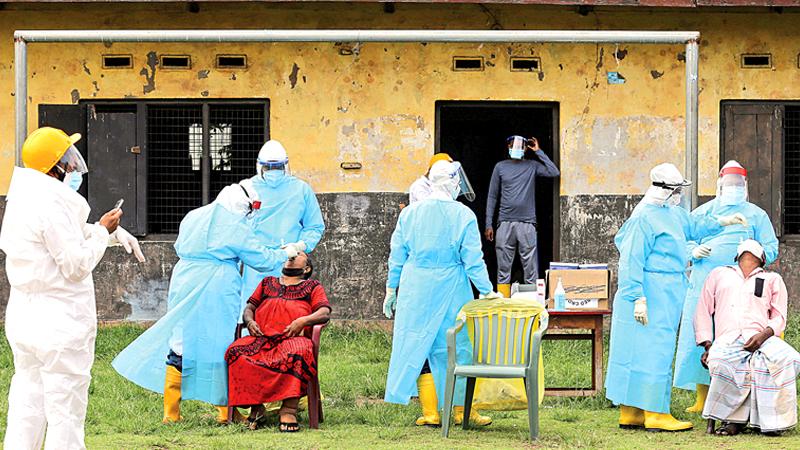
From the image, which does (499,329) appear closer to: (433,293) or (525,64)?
(433,293)

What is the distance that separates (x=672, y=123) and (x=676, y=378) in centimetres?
479

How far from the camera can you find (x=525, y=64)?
13.9 metres

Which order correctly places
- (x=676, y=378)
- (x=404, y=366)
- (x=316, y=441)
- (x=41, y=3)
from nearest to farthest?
1. (x=316, y=441)
2. (x=404, y=366)
3. (x=676, y=378)
4. (x=41, y=3)

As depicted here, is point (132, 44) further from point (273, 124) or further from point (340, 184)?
point (340, 184)

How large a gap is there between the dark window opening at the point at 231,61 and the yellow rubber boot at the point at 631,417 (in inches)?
251

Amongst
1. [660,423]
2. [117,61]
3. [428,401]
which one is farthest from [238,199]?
[117,61]

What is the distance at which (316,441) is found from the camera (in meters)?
8.40

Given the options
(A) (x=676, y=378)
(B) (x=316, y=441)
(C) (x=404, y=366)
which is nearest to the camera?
(B) (x=316, y=441)

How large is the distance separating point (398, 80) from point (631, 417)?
18.9 ft

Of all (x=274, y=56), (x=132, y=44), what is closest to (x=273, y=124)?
(x=274, y=56)

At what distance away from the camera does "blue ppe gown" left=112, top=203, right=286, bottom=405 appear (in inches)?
353

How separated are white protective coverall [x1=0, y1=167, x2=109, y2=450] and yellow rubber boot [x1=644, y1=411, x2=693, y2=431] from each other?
3900mm

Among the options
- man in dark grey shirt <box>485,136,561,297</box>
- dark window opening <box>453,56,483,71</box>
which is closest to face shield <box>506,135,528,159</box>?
man in dark grey shirt <box>485,136,561,297</box>

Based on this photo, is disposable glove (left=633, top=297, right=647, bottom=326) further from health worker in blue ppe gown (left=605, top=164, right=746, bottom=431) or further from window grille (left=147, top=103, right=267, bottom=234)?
window grille (left=147, top=103, right=267, bottom=234)
